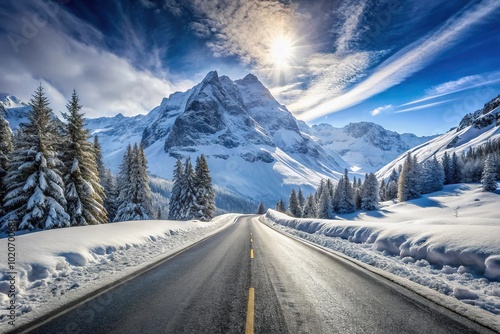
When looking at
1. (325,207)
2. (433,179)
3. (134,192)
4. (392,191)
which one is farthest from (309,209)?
(134,192)

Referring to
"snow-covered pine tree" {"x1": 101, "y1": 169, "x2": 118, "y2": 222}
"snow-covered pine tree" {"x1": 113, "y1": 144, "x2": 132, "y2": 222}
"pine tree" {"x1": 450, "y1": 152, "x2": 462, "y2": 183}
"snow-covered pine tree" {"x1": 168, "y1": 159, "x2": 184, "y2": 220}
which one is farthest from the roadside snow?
"pine tree" {"x1": 450, "y1": 152, "x2": 462, "y2": 183}

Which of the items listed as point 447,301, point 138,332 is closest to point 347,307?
point 447,301

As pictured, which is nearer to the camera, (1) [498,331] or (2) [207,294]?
(1) [498,331]

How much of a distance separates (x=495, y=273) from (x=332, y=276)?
3.97 metres

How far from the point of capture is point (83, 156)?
21500 millimetres

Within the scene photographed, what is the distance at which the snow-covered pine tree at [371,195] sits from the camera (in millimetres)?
64125

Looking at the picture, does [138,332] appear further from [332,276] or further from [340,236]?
[340,236]

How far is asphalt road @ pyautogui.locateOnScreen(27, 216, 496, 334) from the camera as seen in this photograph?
4375mm

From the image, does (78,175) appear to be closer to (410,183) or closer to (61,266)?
(61,266)

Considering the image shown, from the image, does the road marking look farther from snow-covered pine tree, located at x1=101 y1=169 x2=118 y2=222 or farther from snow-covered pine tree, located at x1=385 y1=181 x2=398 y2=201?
snow-covered pine tree, located at x1=385 y1=181 x2=398 y2=201

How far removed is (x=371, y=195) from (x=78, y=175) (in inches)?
2427

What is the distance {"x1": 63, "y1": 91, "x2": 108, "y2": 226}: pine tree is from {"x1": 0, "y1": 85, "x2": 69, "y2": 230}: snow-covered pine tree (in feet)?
4.86

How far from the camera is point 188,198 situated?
44.4m

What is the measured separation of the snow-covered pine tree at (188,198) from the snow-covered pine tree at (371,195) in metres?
43.0
